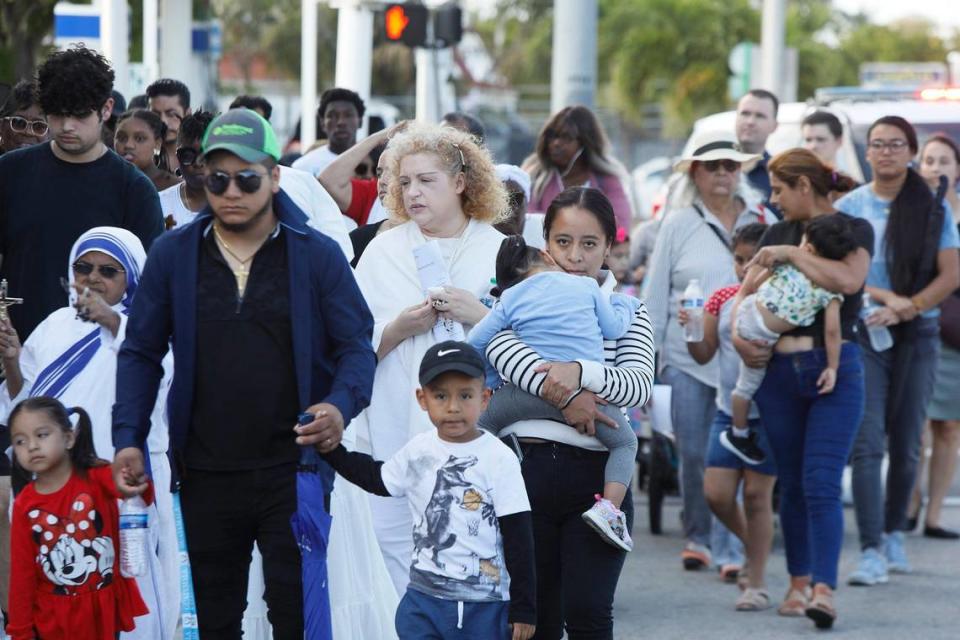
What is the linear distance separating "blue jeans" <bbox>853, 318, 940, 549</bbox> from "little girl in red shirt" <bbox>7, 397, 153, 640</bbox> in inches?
166

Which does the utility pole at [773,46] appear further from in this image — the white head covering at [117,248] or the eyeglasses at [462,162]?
the white head covering at [117,248]

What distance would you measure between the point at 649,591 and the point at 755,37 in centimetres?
4662

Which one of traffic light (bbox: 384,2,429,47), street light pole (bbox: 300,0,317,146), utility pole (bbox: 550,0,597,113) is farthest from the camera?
street light pole (bbox: 300,0,317,146)

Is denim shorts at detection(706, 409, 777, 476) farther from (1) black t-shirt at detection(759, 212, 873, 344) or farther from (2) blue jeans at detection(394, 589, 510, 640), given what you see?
(2) blue jeans at detection(394, 589, 510, 640)

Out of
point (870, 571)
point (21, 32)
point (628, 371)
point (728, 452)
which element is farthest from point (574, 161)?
point (21, 32)

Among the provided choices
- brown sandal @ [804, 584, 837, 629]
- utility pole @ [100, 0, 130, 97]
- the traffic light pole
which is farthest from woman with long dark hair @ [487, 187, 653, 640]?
the traffic light pole

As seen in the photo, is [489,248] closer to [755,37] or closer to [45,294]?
[45,294]

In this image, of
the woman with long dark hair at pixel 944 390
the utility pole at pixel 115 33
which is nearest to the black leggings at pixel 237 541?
the woman with long dark hair at pixel 944 390

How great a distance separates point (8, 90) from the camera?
29.0 ft

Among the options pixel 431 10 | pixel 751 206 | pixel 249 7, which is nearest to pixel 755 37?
pixel 249 7

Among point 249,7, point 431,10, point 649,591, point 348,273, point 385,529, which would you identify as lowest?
point 649,591

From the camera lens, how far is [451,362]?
5305mm

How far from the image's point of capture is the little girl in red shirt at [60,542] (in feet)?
19.5

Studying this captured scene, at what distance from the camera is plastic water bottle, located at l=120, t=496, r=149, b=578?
566 centimetres
